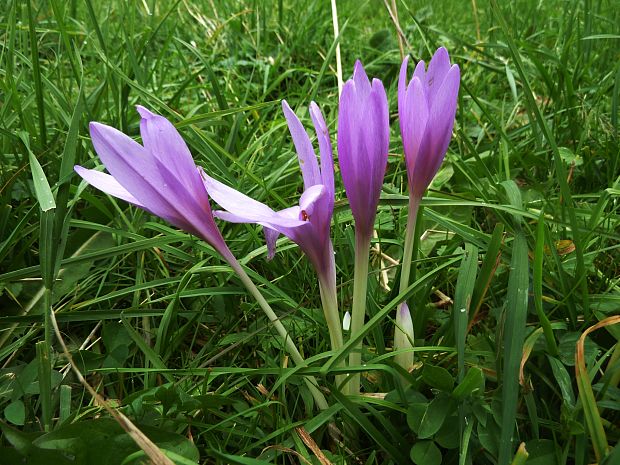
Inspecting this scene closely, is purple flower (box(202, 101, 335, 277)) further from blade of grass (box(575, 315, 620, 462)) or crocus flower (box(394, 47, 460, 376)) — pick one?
blade of grass (box(575, 315, 620, 462))

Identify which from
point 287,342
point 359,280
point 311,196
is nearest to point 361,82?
point 311,196

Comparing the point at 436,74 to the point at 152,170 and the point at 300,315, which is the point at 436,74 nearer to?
the point at 152,170

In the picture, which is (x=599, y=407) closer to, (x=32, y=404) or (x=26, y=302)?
(x=32, y=404)

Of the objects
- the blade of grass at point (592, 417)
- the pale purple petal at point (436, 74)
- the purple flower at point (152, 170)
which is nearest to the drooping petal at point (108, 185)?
the purple flower at point (152, 170)

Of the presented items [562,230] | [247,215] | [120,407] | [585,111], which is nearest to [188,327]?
[120,407]

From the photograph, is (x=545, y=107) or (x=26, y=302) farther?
(x=545, y=107)
